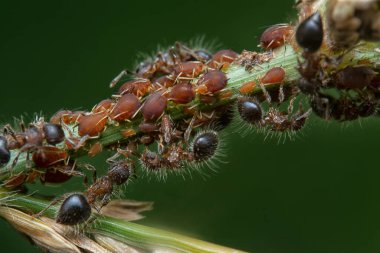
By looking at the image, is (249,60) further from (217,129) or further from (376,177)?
(376,177)

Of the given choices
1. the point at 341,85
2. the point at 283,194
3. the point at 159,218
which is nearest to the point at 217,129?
the point at 341,85

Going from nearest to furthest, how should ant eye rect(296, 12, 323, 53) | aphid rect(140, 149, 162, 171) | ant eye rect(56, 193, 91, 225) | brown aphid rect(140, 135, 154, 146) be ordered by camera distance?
1. ant eye rect(296, 12, 323, 53)
2. ant eye rect(56, 193, 91, 225)
3. brown aphid rect(140, 135, 154, 146)
4. aphid rect(140, 149, 162, 171)

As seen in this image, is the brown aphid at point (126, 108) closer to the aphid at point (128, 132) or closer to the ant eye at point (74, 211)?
the aphid at point (128, 132)

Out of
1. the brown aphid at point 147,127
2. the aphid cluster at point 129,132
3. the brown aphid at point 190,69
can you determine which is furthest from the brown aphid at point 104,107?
the brown aphid at point 190,69

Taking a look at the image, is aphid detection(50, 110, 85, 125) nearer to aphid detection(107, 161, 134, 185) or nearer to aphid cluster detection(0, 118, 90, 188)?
aphid cluster detection(0, 118, 90, 188)

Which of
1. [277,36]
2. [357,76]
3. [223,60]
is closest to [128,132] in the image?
[223,60]

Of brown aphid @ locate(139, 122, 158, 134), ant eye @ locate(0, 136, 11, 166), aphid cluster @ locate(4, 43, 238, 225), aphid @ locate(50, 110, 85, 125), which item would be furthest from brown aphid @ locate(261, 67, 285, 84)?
ant eye @ locate(0, 136, 11, 166)
